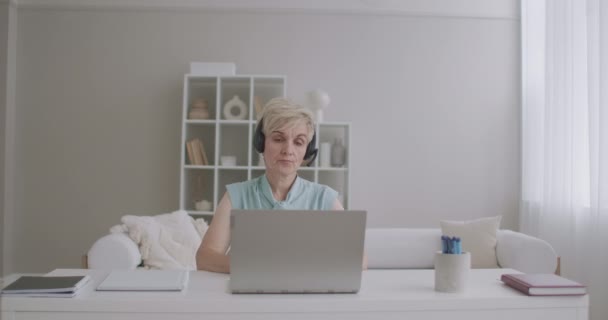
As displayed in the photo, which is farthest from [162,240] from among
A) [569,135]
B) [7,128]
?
[569,135]

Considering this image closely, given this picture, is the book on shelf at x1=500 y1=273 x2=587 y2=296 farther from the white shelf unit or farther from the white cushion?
the white shelf unit

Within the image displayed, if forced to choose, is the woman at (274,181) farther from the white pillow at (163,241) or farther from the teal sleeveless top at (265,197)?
the white pillow at (163,241)

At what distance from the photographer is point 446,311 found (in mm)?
1235

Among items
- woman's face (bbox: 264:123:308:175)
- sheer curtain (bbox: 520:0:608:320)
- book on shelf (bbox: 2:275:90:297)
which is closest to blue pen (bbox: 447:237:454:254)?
woman's face (bbox: 264:123:308:175)

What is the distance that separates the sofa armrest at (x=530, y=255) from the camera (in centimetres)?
299

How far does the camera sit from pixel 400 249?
3330 millimetres

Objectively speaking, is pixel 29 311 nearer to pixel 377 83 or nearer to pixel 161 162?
pixel 161 162

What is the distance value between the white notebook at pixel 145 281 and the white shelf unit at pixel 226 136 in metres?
2.76

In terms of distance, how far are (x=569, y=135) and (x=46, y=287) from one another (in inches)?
133

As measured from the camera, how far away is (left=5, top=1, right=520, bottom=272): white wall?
4.57 metres

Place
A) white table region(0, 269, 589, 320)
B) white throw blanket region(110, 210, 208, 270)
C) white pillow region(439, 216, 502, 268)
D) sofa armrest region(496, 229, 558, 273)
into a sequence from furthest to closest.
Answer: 1. white pillow region(439, 216, 502, 268)
2. sofa armrest region(496, 229, 558, 273)
3. white throw blanket region(110, 210, 208, 270)
4. white table region(0, 269, 589, 320)

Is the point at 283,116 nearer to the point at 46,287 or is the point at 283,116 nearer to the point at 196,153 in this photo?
the point at 46,287

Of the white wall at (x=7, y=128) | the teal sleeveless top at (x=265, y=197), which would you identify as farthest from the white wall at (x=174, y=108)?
the teal sleeveless top at (x=265, y=197)

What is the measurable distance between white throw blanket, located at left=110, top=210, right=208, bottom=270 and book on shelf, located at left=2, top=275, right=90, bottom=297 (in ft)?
5.17
